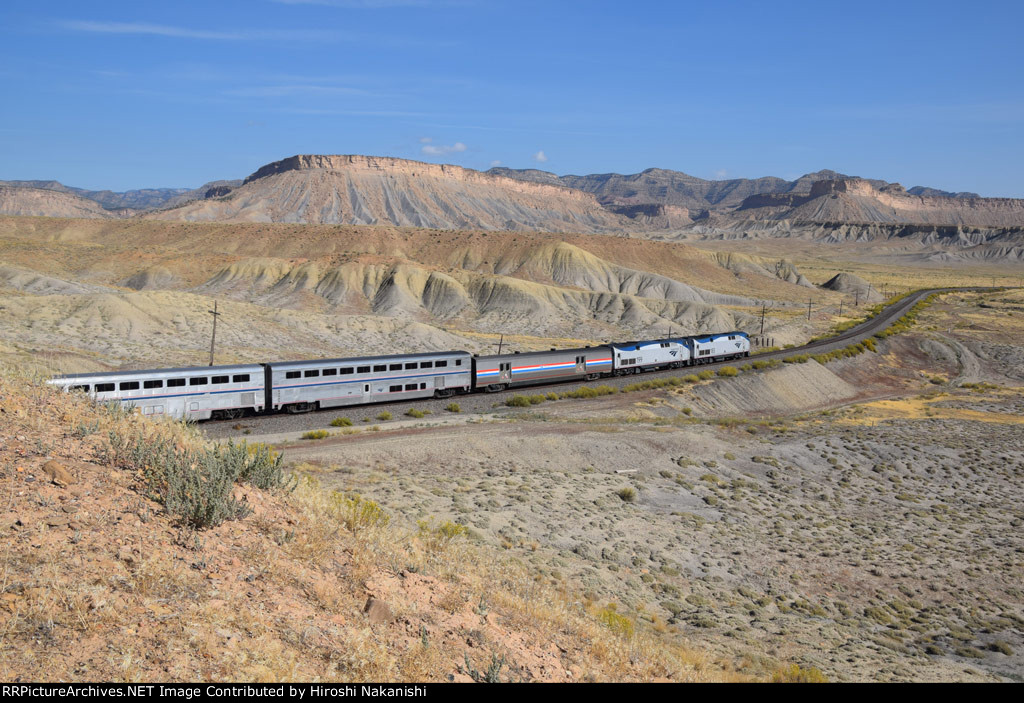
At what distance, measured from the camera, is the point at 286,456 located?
25781 mm

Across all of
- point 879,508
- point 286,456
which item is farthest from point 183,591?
point 879,508

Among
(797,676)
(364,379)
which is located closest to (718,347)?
(364,379)

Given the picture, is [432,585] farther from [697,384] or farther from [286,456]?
[697,384]

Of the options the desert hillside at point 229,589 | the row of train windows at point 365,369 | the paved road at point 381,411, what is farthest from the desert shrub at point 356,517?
the row of train windows at point 365,369

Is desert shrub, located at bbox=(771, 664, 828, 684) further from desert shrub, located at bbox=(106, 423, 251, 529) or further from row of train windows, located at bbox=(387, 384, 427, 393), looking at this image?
row of train windows, located at bbox=(387, 384, 427, 393)

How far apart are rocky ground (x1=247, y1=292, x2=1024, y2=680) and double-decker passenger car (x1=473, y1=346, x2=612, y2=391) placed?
3.92 metres

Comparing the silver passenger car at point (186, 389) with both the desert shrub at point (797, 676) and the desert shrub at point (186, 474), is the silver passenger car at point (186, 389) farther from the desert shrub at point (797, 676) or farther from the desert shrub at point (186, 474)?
the desert shrub at point (797, 676)

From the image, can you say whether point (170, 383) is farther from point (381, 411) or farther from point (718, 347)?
point (718, 347)

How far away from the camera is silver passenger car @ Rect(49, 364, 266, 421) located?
29156 mm

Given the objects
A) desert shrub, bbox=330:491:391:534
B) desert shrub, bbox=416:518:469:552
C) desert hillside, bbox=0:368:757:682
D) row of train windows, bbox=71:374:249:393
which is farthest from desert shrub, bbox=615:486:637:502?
row of train windows, bbox=71:374:249:393

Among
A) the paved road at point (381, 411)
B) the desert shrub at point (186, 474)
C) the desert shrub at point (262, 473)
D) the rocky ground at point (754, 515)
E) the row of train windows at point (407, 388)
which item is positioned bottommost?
the rocky ground at point (754, 515)

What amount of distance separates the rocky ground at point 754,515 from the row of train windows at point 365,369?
3.98 metres

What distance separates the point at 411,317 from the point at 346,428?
68.4 meters

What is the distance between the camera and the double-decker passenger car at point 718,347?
62000mm
